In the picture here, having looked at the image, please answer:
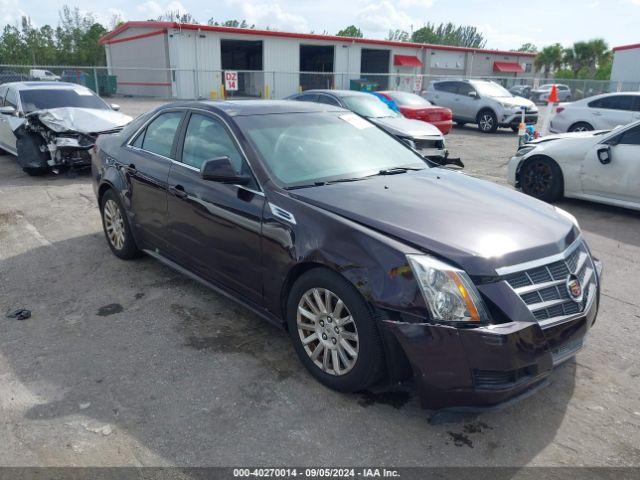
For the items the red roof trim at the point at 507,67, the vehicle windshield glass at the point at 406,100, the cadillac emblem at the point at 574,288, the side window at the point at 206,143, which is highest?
the red roof trim at the point at 507,67

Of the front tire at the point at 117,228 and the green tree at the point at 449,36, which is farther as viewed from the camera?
the green tree at the point at 449,36

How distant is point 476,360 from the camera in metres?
2.60

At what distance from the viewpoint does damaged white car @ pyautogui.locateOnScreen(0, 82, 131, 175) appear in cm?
951

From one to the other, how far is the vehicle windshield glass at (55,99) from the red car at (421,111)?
7.74 m

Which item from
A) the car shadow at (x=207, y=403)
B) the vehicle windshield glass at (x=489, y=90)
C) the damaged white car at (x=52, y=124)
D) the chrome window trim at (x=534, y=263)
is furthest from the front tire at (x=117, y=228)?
the vehicle windshield glass at (x=489, y=90)

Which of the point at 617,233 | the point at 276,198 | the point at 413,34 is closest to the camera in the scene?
the point at 276,198

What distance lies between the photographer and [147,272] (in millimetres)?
5211

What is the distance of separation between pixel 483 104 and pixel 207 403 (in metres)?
17.3

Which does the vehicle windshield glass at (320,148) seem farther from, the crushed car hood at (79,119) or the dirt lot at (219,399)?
the crushed car hood at (79,119)

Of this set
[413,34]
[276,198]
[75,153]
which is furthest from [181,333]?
[413,34]

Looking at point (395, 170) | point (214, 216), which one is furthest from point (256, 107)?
point (395, 170)

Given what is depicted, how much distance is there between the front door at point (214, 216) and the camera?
3.63 meters

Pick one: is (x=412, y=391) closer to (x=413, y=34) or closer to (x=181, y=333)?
(x=181, y=333)

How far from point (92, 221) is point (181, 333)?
3.82 m
